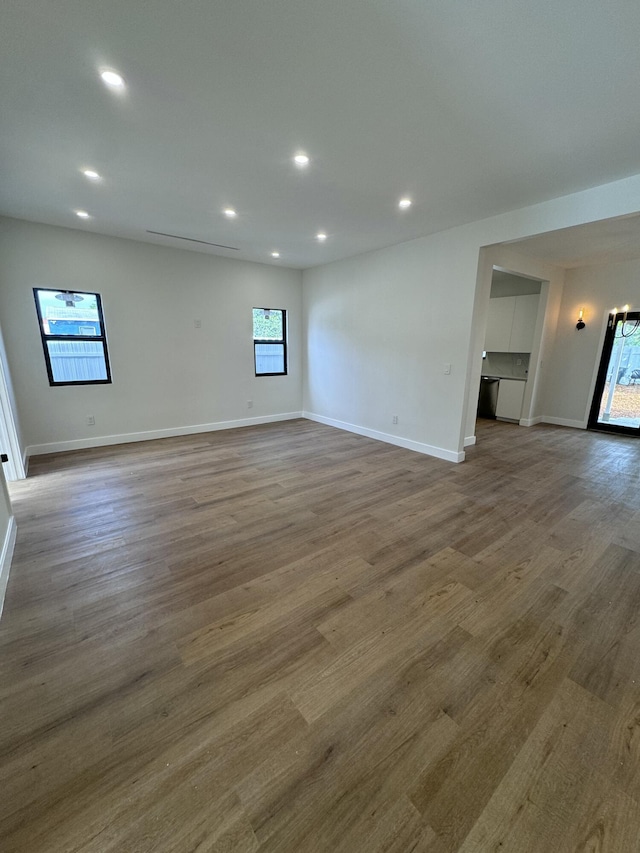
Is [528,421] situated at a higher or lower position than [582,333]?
lower

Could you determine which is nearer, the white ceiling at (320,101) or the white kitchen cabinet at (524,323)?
the white ceiling at (320,101)

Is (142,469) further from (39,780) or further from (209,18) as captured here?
(209,18)

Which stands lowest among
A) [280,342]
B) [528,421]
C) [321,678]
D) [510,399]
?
[321,678]

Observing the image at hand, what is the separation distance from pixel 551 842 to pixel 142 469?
4156 millimetres

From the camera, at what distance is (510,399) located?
641 cm

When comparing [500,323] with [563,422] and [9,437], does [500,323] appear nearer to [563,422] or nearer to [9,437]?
[563,422]

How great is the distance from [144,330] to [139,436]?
1.58 meters

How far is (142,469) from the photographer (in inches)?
157

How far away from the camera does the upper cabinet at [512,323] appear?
238 inches

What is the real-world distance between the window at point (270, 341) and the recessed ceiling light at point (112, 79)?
4.06 metres

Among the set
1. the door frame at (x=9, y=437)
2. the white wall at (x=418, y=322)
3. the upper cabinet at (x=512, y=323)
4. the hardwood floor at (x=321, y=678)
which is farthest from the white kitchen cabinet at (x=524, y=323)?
the door frame at (x=9, y=437)

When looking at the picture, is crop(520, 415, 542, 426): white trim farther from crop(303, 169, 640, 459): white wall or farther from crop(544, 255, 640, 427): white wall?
crop(303, 169, 640, 459): white wall

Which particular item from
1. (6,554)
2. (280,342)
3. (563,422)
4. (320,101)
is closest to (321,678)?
(6,554)

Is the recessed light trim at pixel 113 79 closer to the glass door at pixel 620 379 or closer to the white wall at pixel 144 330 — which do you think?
the white wall at pixel 144 330
